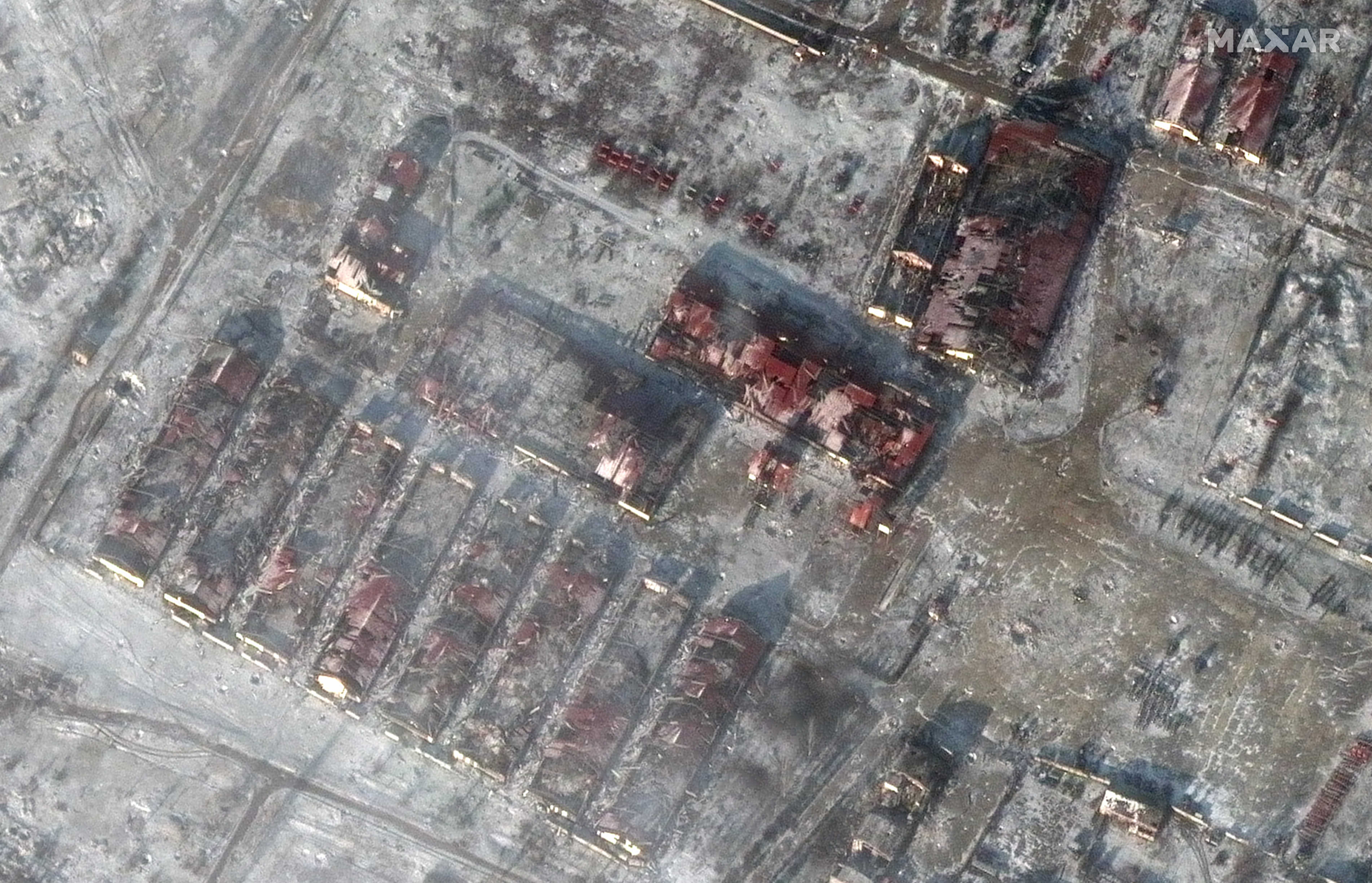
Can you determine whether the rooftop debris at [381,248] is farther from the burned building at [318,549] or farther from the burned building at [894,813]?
the burned building at [894,813]

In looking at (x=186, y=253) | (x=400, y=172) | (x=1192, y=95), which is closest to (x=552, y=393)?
(x=400, y=172)

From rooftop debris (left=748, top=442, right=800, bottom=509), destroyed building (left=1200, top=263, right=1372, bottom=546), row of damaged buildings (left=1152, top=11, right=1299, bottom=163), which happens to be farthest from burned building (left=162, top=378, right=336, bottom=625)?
destroyed building (left=1200, top=263, right=1372, bottom=546)

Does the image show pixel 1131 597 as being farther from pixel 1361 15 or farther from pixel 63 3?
pixel 63 3

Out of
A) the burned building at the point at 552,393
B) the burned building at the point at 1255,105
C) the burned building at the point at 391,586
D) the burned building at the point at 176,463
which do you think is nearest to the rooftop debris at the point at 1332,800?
the burned building at the point at 1255,105

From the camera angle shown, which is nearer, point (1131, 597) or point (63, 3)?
point (1131, 597)

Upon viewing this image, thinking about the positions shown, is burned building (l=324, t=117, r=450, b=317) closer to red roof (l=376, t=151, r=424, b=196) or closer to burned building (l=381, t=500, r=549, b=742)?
red roof (l=376, t=151, r=424, b=196)

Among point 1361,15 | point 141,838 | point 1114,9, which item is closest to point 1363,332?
point 1361,15
